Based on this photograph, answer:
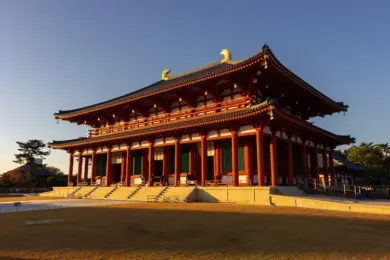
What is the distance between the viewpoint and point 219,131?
20.7 meters

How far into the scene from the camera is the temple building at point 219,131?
19062mm

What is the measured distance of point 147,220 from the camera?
1073cm

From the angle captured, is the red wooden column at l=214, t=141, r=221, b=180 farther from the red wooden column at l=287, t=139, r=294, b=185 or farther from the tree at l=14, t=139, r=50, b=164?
the tree at l=14, t=139, r=50, b=164

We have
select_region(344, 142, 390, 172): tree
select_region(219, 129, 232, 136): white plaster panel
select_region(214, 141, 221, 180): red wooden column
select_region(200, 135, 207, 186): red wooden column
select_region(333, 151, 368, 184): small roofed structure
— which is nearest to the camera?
select_region(219, 129, 232, 136): white plaster panel

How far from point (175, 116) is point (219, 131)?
5.12 metres

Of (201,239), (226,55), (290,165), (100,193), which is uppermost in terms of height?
(226,55)

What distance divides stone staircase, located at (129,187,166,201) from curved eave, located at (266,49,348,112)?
38.1 feet

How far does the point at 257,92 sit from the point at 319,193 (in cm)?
835

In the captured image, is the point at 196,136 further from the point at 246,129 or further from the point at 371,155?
the point at 371,155

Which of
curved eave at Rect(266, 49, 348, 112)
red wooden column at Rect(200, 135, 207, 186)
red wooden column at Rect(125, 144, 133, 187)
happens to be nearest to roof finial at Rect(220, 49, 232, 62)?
curved eave at Rect(266, 49, 348, 112)

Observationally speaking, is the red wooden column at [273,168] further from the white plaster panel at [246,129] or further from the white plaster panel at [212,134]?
the white plaster panel at [212,134]

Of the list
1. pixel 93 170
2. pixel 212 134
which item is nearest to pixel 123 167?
pixel 93 170

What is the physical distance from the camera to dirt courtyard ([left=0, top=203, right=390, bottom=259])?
233 inches

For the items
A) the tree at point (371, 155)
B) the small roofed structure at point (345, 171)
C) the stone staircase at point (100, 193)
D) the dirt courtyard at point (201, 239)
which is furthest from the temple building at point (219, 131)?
the tree at point (371, 155)
